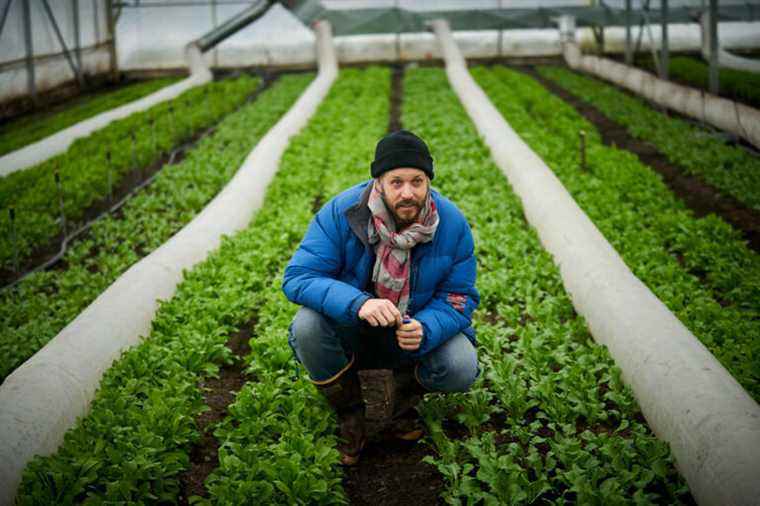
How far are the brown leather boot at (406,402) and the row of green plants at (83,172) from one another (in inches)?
182

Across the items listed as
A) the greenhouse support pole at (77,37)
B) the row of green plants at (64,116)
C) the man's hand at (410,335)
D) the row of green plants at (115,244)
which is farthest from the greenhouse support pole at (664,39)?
the man's hand at (410,335)

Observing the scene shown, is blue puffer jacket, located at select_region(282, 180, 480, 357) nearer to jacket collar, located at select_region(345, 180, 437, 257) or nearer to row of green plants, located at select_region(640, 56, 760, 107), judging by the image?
jacket collar, located at select_region(345, 180, 437, 257)

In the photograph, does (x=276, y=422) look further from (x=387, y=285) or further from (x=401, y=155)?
(x=401, y=155)

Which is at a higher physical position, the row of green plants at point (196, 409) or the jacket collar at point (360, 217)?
the jacket collar at point (360, 217)

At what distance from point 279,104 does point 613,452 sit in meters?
14.0

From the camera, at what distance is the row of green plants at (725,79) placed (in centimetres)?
1396

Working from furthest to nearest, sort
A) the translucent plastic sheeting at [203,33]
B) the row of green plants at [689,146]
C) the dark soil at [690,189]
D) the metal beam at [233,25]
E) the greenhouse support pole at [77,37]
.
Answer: the translucent plastic sheeting at [203,33] < the metal beam at [233,25] < the greenhouse support pole at [77,37] < the row of green plants at [689,146] < the dark soil at [690,189]

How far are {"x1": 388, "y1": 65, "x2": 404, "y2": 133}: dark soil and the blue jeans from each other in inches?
387

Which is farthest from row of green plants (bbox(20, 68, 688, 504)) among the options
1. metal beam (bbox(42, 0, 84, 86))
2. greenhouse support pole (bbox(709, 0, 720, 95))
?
metal beam (bbox(42, 0, 84, 86))

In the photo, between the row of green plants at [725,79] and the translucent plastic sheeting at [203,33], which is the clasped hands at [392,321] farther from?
the translucent plastic sheeting at [203,33]

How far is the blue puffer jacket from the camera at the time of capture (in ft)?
12.6

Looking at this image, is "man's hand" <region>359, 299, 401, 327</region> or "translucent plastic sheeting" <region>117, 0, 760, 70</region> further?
"translucent plastic sheeting" <region>117, 0, 760, 70</region>

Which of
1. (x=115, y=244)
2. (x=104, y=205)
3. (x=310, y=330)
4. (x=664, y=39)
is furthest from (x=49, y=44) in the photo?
(x=310, y=330)

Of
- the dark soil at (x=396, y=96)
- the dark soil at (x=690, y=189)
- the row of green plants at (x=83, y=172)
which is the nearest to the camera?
the dark soil at (x=690, y=189)
